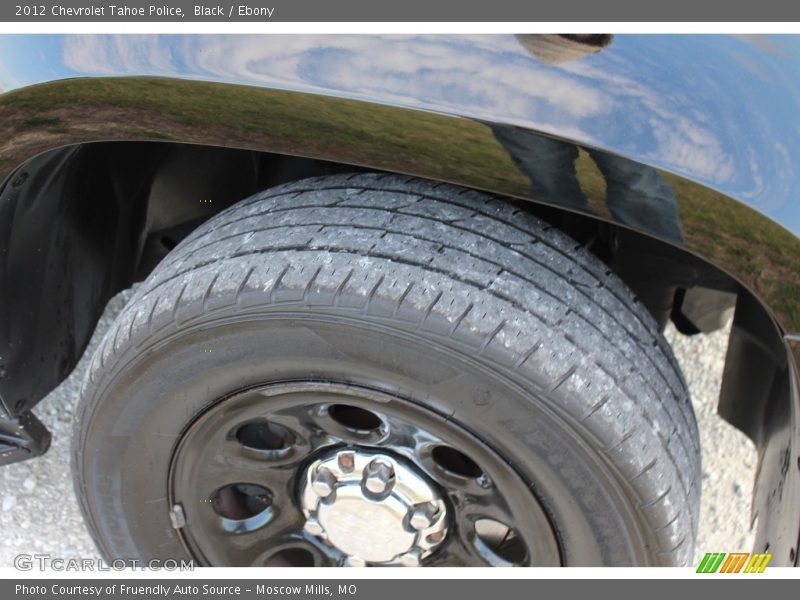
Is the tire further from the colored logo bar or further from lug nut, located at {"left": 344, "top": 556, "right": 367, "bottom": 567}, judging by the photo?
lug nut, located at {"left": 344, "top": 556, "right": 367, "bottom": 567}

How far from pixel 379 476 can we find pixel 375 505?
6 centimetres

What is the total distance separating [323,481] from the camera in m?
1.53

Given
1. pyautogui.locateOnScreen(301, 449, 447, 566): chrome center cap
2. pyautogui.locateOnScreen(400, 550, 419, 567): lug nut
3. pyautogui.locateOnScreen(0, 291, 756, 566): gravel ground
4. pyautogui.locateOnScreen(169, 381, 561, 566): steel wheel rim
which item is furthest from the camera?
pyautogui.locateOnScreen(0, 291, 756, 566): gravel ground

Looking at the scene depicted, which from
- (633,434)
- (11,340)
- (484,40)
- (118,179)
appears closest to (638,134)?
(484,40)

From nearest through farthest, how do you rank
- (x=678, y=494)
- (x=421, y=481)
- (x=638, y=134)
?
(x=638, y=134) < (x=678, y=494) < (x=421, y=481)

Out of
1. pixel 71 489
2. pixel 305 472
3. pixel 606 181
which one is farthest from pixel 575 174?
pixel 71 489

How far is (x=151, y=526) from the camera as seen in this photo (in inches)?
65.4

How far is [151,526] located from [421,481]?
0.60 m

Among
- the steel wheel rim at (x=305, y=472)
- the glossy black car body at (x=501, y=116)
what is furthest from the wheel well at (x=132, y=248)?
the steel wheel rim at (x=305, y=472)

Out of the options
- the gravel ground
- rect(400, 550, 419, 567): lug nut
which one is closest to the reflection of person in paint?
rect(400, 550, 419, 567): lug nut

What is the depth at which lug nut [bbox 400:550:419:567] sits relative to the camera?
1.60 meters

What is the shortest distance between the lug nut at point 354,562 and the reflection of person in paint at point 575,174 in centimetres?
89

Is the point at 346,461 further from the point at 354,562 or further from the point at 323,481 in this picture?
the point at 354,562

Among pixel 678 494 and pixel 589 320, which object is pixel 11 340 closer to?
pixel 589 320
